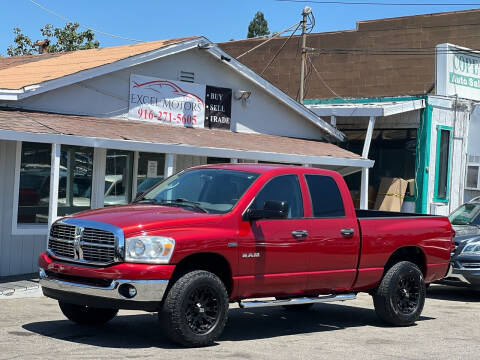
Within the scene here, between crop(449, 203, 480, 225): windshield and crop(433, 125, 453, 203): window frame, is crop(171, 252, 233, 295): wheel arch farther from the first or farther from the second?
crop(433, 125, 453, 203): window frame

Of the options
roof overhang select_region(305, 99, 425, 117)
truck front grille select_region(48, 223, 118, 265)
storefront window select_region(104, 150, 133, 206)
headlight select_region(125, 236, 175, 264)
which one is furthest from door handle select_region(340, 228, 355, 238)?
roof overhang select_region(305, 99, 425, 117)

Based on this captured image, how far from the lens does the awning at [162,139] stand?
504 inches

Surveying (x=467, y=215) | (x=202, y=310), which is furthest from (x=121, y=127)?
(x=202, y=310)

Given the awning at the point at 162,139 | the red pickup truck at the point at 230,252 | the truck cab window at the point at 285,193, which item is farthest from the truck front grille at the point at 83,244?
the awning at the point at 162,139

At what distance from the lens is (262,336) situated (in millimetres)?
9000

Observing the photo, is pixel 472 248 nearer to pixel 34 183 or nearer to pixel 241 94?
pixel 241 94

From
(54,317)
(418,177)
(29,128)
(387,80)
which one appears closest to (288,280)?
(54,317)

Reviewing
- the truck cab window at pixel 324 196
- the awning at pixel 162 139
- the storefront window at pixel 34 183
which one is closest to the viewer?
the truck cab window at pixel 324 196

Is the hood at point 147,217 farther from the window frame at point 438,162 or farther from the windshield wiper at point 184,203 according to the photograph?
the window frame at point 438,162

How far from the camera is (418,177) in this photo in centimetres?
2205

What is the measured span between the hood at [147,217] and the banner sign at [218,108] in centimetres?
921

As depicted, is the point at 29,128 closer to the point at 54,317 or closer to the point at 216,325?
the point at 54,317

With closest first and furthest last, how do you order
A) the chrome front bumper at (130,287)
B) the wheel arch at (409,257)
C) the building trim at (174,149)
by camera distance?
the chrome front bumper at (130,287), the wheel arch at (409,257), the building trim at (174,149)

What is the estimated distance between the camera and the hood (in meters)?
7.68
